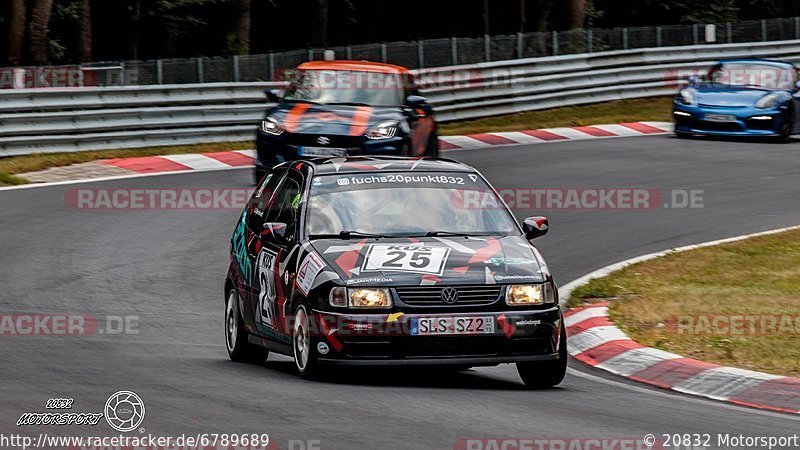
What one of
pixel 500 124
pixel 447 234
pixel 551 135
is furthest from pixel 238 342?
pixel 500 124

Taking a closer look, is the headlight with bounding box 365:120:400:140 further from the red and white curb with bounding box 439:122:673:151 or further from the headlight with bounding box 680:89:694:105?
the headlight with bounding box 680:89:694:105

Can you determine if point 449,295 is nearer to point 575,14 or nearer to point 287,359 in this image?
point 287,359

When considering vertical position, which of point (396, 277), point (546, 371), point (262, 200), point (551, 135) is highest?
point (262, 200)

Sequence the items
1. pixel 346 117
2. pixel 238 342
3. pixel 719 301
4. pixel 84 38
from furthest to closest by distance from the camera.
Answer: pixel 84 38 → pixel 346 117 → pixel 719 301 → pixel 238 342

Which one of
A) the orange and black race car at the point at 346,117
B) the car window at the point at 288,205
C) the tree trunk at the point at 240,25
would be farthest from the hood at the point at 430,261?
the tree trunk at the point at 240,25

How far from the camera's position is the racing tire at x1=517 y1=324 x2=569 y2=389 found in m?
9.12

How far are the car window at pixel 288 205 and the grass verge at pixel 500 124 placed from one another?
9.74 meters

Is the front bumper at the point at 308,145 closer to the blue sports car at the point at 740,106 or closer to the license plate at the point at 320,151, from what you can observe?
the license plate at the point at 320,151

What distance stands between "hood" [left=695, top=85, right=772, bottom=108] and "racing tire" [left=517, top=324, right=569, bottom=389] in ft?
55.6

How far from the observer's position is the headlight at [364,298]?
29.0 ft

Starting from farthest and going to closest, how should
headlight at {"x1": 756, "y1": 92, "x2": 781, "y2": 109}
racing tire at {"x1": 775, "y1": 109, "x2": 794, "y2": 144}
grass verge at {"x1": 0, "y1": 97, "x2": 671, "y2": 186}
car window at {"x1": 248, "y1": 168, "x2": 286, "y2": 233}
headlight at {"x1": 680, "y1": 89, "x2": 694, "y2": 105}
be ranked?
headlight at {"x1": 680, "y1": 89, "x2": 694, "y2": 105} → racing tire at {"x1": 775, "y1": 109, "x2": 794, "y2": 144} → headlight at {"x1": 756, "y1": 92, "x2": 781, "y2": 109} → grass verge at {"x1": 0, "y1": 97, "x2": 671, "y2": 186} → car window at {"x1": 248, "y1": 168, "x2": 286, "y2": 233}

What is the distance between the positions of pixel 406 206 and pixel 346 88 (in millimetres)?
9440

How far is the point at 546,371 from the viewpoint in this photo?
9.16 meters

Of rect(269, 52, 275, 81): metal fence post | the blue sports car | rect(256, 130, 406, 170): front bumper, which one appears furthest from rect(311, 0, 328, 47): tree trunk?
rect(256, 130, 406, 170): front bumper
